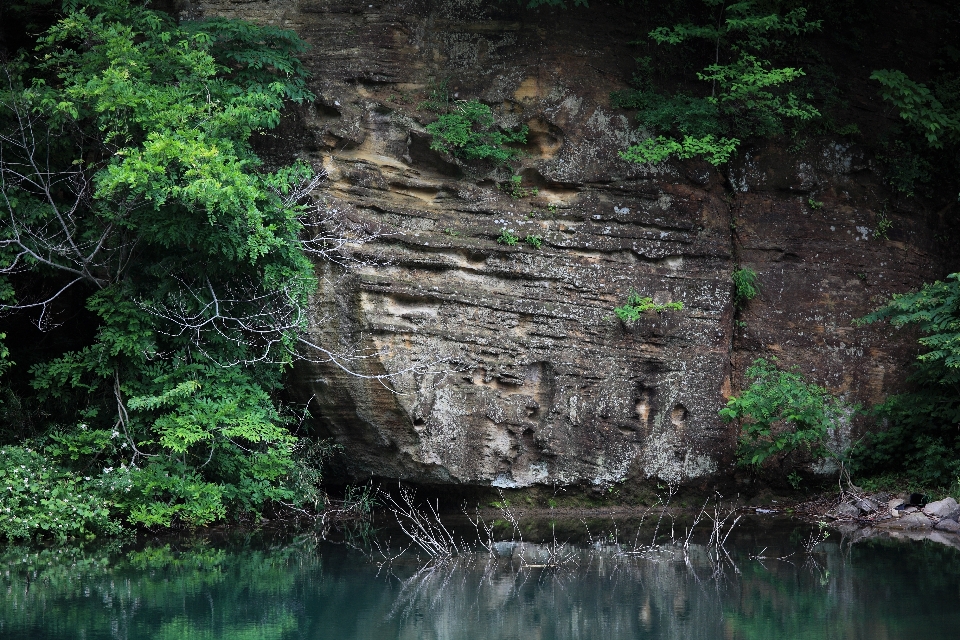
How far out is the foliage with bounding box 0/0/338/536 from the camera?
9.91 meters

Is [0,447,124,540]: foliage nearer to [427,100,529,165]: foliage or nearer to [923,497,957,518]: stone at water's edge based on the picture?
[427,100,529,165]: foliage

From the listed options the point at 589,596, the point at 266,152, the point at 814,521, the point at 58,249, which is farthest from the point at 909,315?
the point at 58,249

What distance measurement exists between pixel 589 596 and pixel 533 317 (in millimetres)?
4638

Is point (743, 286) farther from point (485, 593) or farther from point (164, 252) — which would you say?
point (164, 252)

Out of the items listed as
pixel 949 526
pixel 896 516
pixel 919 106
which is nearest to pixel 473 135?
pixel 919 106

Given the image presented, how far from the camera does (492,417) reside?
1161 cm

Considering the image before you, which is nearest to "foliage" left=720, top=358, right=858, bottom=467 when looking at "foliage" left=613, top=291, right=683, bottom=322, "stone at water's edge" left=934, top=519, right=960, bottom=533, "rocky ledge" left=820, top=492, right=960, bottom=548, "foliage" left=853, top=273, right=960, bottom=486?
"foliage" left=853, top=273, right=960, bottom=486

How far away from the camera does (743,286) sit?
40.8 ft

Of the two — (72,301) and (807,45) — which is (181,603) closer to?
(72,301)

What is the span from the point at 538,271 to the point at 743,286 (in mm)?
2839

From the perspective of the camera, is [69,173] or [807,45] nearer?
[69,173]

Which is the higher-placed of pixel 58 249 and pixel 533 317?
pixel 58 249

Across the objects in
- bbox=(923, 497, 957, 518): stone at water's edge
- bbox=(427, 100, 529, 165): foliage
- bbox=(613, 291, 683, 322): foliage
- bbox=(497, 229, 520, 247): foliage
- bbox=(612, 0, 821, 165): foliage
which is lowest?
bbox=(923, 497, 957, 518): stone at water's edge

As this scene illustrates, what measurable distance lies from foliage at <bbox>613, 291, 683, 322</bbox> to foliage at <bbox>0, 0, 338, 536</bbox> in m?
3.84
